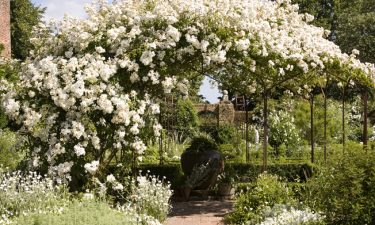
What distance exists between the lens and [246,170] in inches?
498

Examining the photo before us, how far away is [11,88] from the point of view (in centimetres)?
907

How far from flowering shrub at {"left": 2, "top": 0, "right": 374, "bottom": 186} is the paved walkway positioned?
1.43 m

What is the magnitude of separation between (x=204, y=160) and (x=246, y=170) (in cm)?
153

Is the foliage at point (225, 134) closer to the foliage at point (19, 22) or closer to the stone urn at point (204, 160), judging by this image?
the stone urn at point (204, 160)

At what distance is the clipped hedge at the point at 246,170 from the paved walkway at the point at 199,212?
39.4 inches

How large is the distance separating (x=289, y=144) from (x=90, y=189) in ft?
32.9

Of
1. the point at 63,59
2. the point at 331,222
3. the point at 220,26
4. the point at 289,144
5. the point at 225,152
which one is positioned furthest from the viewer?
the point at 289,144

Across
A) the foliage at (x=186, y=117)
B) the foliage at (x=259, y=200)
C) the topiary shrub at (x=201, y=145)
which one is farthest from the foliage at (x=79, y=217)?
the foliage at (x=186, y=117)

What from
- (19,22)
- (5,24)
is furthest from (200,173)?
(19,22)

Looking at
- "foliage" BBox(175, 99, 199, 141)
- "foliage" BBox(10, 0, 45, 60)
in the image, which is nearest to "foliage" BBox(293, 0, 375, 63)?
"foliage" BBox(175, 99, 199, 141)

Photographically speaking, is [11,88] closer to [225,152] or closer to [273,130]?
[225,152]

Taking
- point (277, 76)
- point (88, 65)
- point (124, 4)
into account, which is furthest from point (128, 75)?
point (277, 76)

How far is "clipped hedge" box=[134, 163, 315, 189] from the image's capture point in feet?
39.9

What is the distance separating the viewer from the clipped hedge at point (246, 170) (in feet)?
39.9
